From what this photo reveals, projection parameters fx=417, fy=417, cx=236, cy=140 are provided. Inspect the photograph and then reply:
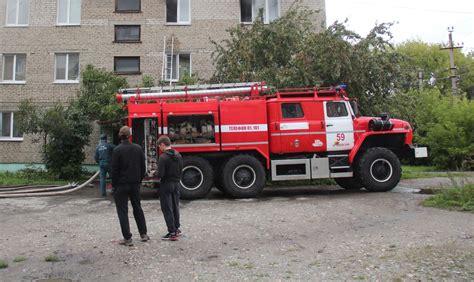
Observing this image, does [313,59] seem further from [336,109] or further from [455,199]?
[455,199]

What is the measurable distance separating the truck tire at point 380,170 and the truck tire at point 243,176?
2.90 meters

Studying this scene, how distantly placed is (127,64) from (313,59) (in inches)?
417

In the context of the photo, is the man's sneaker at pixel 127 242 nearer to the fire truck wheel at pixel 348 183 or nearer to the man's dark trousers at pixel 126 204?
the man's dark trousers at pixel 126 204

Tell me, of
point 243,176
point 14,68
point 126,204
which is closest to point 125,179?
point 126,204

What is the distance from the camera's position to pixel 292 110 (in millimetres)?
11812

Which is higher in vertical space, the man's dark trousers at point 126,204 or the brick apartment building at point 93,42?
the brick apartment building at point 93,42

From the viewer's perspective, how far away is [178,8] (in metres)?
21.9

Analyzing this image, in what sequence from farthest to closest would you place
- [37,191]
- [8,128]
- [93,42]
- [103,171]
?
[93,42] < [8,128] < [37,191] < [103,171]

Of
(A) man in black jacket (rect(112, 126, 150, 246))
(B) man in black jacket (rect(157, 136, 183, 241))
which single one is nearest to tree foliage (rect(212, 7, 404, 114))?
(B) man in black jacket (rect(157, 136, 183, 241))

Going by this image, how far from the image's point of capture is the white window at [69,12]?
21453 millimetres

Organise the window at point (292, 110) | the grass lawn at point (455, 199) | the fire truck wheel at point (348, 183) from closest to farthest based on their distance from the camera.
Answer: the grass lawn at point (455, 199) < the window at point (292, 110) < the fire truck wheel at point (348, 183)

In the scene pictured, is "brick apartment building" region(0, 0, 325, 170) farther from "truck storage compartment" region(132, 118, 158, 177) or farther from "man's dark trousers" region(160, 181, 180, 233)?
"man's dark trousers" region(160, 181, 180, 233)

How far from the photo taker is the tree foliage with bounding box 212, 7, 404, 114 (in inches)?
577

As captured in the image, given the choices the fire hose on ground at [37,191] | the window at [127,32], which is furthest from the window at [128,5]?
the fire hose on ground at [37,191]
